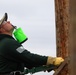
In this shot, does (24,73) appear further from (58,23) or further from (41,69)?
(58,23)

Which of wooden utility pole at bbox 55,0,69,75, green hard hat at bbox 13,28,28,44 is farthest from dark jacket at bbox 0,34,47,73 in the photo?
wooden utility pole at bbox 55,0,69,75

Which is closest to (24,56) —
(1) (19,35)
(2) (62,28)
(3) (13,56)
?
(3) (13,56)

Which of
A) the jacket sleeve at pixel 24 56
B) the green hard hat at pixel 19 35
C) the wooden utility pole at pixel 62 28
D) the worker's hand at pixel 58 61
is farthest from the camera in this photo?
→ the green hard hat at pixel 19 35

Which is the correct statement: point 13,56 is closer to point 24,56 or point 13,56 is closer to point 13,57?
point 13,57

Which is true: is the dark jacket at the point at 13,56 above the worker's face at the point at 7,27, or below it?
below

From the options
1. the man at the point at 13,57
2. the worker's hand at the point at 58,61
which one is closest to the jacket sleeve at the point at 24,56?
the man at the point at 13,57

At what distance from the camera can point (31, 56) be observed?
3787 millimetres

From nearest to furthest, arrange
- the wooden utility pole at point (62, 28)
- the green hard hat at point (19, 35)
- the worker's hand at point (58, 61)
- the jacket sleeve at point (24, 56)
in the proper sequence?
1. the worker's hand at point (58, 61)
2. the wooden utility pole at point (62, 28)
3. the jacket sleeve at point (24, 56)
4. the green hard hat at point (19, 35)

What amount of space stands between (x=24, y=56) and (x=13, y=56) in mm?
202

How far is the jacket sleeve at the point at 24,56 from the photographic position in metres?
3.73

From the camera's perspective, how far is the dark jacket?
12.5 ft

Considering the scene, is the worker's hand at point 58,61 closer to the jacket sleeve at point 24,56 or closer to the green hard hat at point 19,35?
the jacket sleeve at point 24,56

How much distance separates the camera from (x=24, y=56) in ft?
12.6

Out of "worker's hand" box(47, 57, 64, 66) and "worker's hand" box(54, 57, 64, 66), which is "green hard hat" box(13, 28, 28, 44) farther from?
"worker's hand" box(54, 57, 64, 66)
